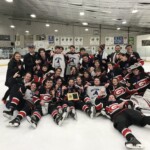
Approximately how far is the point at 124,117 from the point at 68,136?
0.79 metres

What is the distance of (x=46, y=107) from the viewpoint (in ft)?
11.6

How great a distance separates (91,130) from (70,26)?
51.5 ft

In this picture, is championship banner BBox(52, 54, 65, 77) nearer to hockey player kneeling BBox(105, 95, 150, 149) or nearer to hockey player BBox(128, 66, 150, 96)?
hockey player BBox(128, 66, 150, 96)

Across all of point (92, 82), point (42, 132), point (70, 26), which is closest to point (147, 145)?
point (42, 132)

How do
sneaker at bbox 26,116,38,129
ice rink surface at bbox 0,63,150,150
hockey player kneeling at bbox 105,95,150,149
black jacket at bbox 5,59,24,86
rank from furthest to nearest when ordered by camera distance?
black jacket at bbox 5,59,24,86
sneaker at bbox 26,116,38,129
hockey player kneeling at bbox 105,95,150,149
ice rink surface at bbox 0,63,150,150

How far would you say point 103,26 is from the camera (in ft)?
59.8

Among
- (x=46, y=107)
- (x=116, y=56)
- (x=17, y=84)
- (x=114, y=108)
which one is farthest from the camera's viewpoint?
(x=116, y=56)

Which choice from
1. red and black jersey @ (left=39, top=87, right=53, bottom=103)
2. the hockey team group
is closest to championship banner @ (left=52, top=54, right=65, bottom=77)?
the hockey team group

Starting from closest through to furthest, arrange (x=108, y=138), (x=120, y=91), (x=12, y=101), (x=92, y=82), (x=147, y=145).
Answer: (x=147, y=145)
(x=108, y=138)
(x=12, y=101)
(x=120, y=91)
(x=92, y=82)

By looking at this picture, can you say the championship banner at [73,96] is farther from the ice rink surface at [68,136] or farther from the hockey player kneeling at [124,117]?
the hockey player kneeling at [124,117]

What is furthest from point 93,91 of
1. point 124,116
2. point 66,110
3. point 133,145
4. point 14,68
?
point 133,145

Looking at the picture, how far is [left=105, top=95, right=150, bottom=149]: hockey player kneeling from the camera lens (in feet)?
8.55

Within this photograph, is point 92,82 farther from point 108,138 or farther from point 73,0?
point 73,0

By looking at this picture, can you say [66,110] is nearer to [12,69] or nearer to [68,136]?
[68,136]
